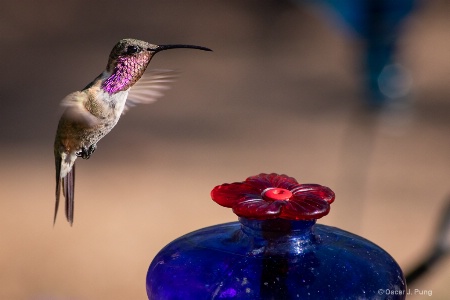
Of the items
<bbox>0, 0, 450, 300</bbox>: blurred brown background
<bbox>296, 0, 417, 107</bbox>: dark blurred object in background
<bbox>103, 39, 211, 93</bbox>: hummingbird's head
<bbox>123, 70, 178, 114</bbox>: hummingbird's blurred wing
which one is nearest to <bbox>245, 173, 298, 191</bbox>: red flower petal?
<bbox>123, 70, 178, 114</bbox>: hummingbird's blurred wing

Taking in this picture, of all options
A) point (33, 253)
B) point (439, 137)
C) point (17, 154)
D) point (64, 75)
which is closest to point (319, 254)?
point (33, 253)

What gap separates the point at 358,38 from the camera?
3.62 metres

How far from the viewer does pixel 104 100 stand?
35.6 inches

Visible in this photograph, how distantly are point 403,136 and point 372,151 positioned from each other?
0.50m

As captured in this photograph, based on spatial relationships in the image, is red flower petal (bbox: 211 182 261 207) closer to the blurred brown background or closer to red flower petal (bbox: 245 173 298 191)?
red flower petal (bbox: 245 173 298 191)

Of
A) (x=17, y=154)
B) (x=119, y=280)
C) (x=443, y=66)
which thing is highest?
(x=443, y=66)

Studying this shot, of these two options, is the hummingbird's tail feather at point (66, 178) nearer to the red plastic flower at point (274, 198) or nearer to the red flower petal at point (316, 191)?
the red plastic flower at point (274, 198)

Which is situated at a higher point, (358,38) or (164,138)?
(358,38)

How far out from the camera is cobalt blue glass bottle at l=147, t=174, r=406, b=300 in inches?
44.5

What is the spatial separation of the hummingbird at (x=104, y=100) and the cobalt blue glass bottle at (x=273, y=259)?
0.80ft

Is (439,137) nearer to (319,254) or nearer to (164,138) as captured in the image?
(164,138)

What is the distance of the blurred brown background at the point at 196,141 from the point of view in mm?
4301

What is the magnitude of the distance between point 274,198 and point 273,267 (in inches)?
3.9

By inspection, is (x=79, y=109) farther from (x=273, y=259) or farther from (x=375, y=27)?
(x=375, y=27)
